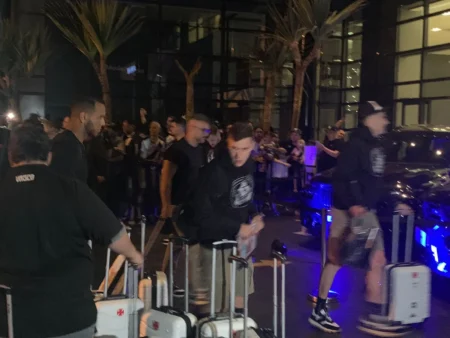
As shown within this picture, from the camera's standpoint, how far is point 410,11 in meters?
20.2

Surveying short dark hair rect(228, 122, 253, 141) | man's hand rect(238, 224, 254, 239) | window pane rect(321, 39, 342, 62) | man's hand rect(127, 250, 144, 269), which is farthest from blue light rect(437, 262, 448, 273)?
window pane rect(321, 39, 342, 62)

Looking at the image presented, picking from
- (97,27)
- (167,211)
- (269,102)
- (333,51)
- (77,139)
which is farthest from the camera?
(333,51)

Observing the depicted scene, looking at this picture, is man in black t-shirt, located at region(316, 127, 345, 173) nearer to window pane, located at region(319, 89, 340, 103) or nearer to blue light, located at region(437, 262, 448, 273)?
blue light, located at region(437, 262, 448, 273)

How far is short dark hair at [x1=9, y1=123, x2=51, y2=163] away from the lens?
118 inches

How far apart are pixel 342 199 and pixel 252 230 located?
1188 mm

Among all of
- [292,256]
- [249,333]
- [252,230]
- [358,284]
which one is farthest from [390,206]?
[249,333]

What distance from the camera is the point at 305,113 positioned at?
2305cm

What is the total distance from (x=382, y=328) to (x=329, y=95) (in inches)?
711

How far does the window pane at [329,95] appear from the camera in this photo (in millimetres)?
22906

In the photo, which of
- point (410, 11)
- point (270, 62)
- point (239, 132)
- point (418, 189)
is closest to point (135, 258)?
point (239, 132)

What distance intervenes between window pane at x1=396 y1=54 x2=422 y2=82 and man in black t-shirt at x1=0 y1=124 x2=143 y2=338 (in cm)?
1837

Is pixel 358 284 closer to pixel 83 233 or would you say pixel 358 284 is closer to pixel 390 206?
pixel 390 206

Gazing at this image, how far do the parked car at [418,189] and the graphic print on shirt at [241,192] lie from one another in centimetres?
291

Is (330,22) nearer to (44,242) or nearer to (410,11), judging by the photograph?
(410,11)
